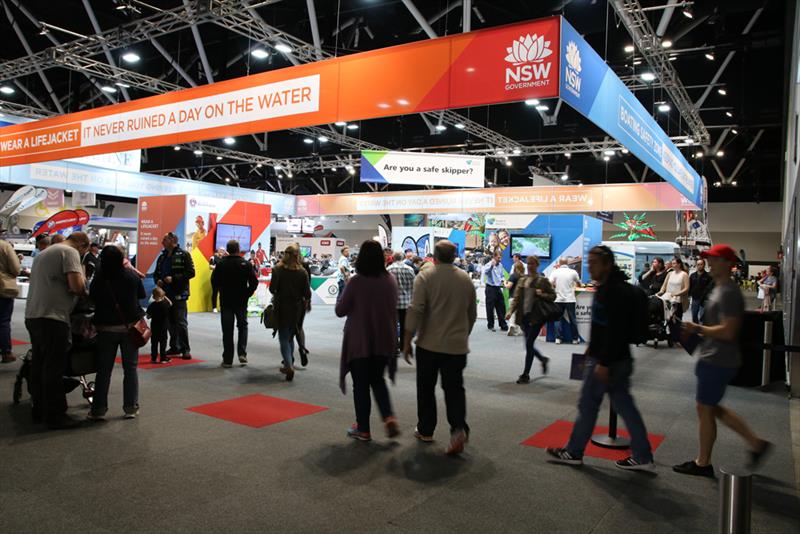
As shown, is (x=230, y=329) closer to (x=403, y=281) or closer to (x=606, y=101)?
(x=403, y=281)

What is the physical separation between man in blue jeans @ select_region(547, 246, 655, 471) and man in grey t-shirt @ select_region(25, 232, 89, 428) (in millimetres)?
3576

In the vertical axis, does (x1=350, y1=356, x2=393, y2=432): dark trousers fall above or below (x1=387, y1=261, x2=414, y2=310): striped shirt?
below

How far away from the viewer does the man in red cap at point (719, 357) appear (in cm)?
350

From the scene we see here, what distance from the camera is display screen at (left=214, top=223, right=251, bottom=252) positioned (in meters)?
13.3

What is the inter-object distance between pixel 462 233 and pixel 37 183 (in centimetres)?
1074

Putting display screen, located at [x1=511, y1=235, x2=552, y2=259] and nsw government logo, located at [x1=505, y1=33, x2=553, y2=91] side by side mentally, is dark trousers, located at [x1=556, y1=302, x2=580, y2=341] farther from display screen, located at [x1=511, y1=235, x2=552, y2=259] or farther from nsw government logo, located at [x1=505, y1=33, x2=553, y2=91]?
nsw government logo, located at [x1=505, y1=33, x2=553, y2=91]

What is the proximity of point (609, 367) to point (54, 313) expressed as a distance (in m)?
3.82

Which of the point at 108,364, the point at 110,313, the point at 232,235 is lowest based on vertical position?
the point at 108,364

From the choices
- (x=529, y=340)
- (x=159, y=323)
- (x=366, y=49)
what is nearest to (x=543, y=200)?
(x=366, y=49)

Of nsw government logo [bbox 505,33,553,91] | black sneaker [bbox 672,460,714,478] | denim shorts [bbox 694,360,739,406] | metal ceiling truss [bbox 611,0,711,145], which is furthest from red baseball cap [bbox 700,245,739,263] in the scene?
metal ceiling truss [bbox 611,0,711,145]

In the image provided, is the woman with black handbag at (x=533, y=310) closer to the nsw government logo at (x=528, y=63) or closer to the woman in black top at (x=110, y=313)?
the nsw government logo at (x=528, y=63)

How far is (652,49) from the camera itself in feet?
34.5

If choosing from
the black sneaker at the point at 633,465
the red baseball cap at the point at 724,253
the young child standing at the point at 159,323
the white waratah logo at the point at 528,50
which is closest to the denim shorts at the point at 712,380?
the black sneaker at the point at 633,465

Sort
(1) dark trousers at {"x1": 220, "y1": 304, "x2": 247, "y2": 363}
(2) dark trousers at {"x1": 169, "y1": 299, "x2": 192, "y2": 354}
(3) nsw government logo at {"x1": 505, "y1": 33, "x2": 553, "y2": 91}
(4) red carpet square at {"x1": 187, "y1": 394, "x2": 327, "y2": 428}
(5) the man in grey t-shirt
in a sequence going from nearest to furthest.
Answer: (5) the man in grey t-shirt → (4) red carpet square at {"x1": 187, "y1": 394, "x2": 327, "y2": 428} → (3) nsw government logo at {"x1": 505, "y1": 33, "x2": 553, "y2": 91} → (1) dark trousers at {"x1": 220, "y1": 304, "x2": 247, "y2": 363} → (2) dark trousers at {"x1": 169, "y1": 299, "x2": 192, "y2": 354}
